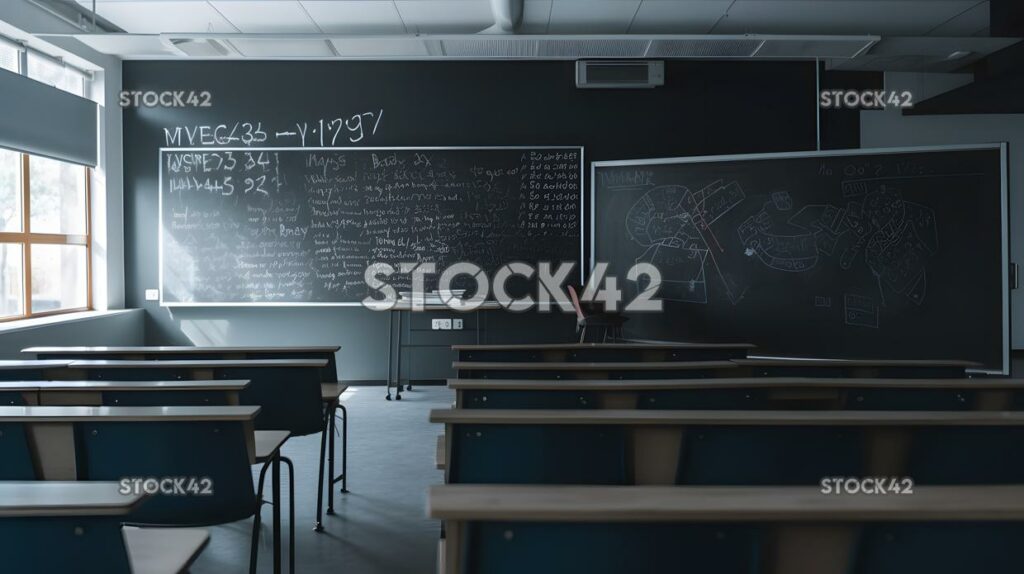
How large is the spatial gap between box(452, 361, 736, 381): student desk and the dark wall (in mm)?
3608

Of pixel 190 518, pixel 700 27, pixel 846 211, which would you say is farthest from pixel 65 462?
pixel 700 27

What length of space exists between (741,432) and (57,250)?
237 inches

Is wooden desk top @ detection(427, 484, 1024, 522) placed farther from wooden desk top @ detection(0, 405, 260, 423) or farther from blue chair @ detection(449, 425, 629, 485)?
wooden desk top @ detection(0, 405, 260, 423)

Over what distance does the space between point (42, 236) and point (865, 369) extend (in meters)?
5.85

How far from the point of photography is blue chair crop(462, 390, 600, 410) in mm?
2422

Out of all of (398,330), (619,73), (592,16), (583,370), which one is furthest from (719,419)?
(619,73)

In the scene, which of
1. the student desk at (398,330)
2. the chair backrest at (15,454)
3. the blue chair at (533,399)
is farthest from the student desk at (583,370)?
the student desk at (398,330)

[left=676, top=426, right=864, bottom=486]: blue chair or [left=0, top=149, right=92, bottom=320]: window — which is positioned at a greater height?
[left=0, top=149, right=92, bottom=320]: window

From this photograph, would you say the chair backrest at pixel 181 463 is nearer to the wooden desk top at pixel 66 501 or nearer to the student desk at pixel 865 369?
the wooden desk top at pixel 66 501

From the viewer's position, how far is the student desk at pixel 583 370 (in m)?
3.02

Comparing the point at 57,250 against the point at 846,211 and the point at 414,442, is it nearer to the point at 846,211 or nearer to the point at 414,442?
the point at 414,442

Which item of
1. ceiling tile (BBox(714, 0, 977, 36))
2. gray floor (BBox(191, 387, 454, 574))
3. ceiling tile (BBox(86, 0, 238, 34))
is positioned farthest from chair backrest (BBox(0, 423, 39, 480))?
ceiling tile (BBox(714, 0, 977, 36))

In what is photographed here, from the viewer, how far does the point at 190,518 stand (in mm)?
1963

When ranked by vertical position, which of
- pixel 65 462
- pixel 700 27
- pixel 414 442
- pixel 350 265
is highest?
pixel 700 27
